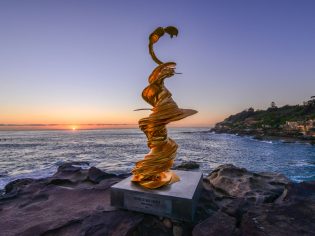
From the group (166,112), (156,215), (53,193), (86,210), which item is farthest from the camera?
(53,193)

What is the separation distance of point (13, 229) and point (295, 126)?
7937 centimetres

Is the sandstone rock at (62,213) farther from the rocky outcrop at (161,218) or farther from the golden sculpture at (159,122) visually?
the golden sculpture at (159,122)

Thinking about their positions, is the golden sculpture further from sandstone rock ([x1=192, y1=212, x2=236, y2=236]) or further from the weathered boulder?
the weathered boulder

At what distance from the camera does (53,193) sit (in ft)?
27.8

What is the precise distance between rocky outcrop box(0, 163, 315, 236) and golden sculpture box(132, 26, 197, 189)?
108 cm

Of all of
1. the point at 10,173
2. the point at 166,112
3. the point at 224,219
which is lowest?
the point at 10,173

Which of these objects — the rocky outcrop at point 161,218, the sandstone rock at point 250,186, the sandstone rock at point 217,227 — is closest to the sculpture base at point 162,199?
the rocky outcrop at point 161,218

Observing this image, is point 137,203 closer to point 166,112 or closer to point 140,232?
point 140,232

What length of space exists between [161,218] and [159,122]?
244cm

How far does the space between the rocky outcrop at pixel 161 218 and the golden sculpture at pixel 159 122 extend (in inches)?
42.5

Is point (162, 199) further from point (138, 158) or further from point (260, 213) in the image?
point (138, 158)

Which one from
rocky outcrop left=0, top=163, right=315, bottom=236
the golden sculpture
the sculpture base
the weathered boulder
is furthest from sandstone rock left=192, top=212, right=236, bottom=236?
the golden sculpture

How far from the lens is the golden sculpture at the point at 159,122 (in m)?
6.15

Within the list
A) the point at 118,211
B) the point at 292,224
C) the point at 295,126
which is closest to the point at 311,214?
the point at 292,224
